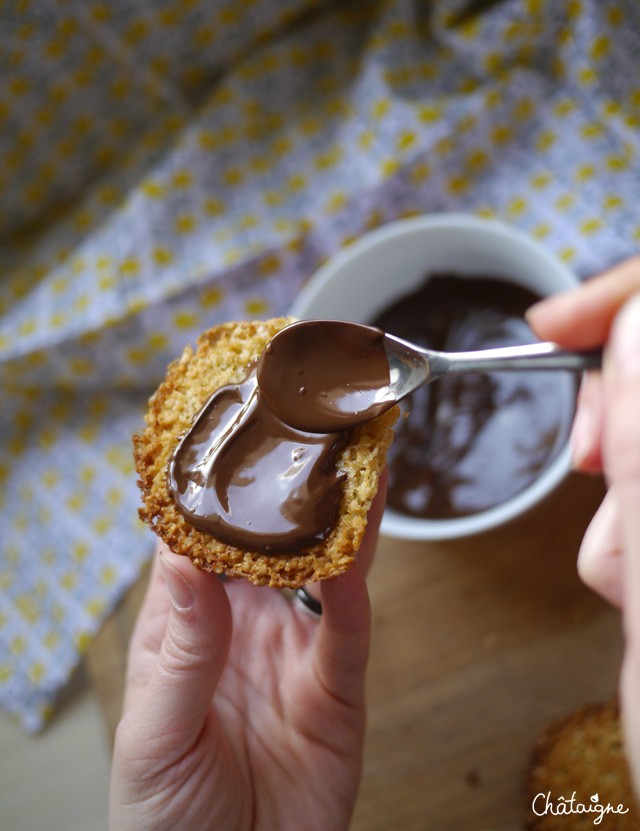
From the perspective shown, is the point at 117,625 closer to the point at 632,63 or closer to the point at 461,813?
the point at 461,813

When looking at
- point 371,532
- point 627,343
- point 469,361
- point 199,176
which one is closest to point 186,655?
point 371,532

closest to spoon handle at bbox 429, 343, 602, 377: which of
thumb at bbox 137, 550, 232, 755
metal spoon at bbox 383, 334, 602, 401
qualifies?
metal spoon at bbox 383, 334, 602, 401

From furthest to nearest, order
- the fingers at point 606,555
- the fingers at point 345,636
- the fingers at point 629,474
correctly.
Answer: the fingers at point 345,636
the fingers at point 606,555
the fingers at point 629,474

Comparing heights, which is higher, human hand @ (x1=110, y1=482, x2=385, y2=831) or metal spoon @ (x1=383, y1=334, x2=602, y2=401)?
metal spoon @ (x1=383, y1=334, x2=602, y2=401)

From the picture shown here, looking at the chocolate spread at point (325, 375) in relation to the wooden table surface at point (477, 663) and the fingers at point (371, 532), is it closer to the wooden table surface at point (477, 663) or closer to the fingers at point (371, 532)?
the fingers at point (371, 532)

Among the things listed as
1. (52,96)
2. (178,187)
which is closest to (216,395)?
(178,187)

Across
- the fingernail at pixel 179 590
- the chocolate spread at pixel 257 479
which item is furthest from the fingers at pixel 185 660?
the chocolate spread at pixel 257 479

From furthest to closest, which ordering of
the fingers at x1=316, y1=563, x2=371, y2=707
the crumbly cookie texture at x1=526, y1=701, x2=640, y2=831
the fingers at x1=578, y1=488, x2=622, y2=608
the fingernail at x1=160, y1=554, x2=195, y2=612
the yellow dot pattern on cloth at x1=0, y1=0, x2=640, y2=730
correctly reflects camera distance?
the yellow dot pattern on cloth at x1=0, y1=0, x2=640, y2=730 → the crumbly cookie texture at x1=526, y1=701, x2=640, y2=831 → the fingers at x1=316, y1=563, x2=371, y2=707 → the fingernail at x1=160, y1=554, x2=195, y2=612 → the fingers at x1=578, y1=488, x2=622, y2=608

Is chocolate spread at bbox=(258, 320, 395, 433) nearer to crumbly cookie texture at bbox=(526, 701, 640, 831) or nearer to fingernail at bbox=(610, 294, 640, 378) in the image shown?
fingernail at bbox=(610, 294, 640, 378)
